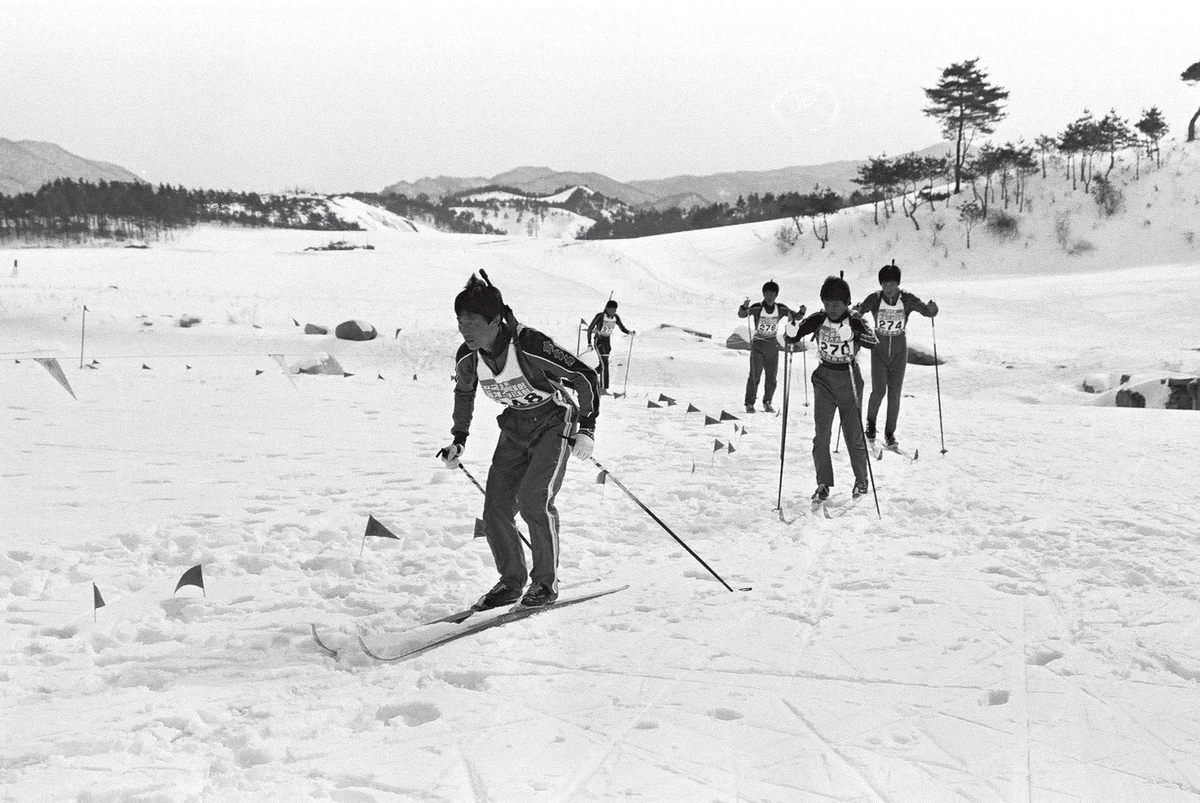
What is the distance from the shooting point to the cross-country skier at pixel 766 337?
38.7ft

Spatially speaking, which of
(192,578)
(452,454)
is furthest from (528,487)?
(192,578)

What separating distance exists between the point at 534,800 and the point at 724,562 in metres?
3.09

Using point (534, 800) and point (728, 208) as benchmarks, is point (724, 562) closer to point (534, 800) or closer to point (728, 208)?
point (534, 800)

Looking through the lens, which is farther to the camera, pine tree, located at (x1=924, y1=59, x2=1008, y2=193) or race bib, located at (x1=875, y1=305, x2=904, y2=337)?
pine tree, located at (x1=924, y1=59, x2=1008, y2=193)

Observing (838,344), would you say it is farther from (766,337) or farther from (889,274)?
(766,337)

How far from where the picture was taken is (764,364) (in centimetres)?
1249

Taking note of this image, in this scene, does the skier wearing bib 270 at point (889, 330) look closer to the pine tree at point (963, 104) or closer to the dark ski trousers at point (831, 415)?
the dark ski trousers at point (831, 415)

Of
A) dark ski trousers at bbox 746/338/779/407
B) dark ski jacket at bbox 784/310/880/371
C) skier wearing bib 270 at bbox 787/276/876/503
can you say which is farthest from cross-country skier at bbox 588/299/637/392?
skier wearing bib 270 at bbox 787/276/876/503

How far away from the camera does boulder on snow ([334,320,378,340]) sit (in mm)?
20172

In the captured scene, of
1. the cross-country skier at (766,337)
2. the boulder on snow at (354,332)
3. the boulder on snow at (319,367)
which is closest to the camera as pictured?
the cross-country skier at (766,337)

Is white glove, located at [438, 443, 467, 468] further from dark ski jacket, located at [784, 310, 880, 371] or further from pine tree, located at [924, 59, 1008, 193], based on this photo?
pine tree, located at [924, 59, 1008, 193]

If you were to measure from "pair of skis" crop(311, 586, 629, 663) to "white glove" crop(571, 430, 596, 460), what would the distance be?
3.12 ft

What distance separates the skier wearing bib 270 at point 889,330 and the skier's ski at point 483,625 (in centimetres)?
476

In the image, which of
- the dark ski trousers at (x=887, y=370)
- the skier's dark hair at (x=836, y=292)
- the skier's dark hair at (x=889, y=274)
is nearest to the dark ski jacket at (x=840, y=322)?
the skier's dark hair at (x=836, y=292)
